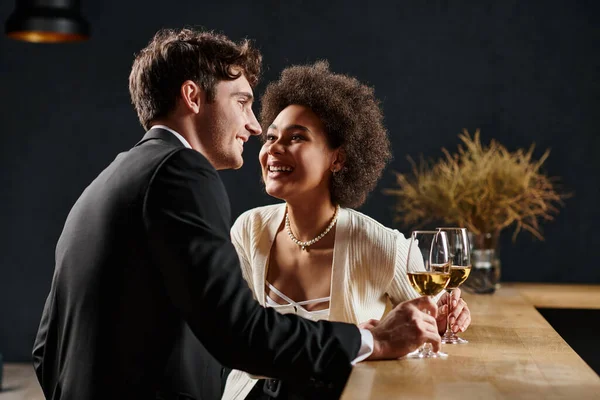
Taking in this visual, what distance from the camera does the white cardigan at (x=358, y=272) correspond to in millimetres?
2371

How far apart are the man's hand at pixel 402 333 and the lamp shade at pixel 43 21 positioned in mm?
2890

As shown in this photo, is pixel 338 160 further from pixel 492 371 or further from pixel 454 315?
pixel 492 371

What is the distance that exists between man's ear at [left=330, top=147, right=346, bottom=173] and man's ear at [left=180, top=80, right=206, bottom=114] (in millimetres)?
850

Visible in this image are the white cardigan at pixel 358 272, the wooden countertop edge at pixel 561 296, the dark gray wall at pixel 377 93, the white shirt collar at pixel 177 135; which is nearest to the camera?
the white shirt collar at pixel 177 135

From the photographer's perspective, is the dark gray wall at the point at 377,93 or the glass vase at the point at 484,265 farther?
the dark gray wall at the point at 377,93

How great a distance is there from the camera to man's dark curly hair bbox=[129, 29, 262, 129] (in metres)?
1.92

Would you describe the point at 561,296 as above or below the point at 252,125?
below

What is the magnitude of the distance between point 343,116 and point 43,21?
2101 millimetres

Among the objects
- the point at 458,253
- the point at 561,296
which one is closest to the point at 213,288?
the point at 458,253

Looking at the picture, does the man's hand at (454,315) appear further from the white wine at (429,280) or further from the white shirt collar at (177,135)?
the white shirt collar at (177,135)

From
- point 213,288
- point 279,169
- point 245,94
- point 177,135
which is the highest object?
point 245,94

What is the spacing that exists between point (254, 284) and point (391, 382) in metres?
1.00

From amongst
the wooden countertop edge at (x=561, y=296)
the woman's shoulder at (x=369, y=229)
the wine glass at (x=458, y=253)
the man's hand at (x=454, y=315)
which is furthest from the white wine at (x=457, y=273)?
the wooden countertop edge at (x=561, y=296)

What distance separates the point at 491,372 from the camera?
1661 millimetres
